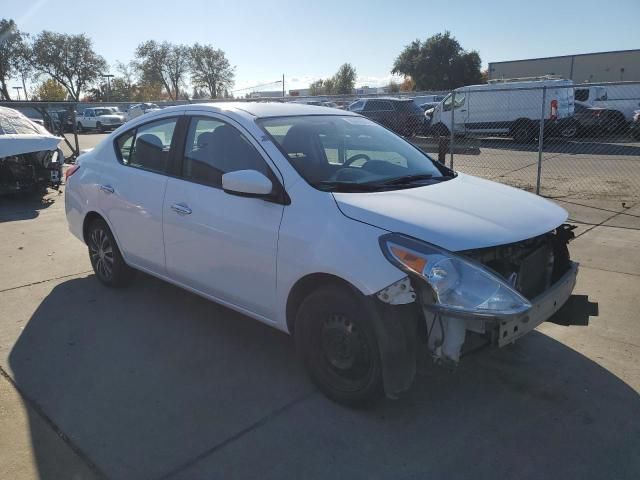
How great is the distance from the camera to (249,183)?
3.25 m

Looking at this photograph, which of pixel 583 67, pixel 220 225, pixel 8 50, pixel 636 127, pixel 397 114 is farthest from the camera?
pixel 8 50

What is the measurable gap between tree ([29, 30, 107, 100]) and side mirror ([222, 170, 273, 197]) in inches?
2751

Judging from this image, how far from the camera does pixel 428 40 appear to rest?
69.2 meters

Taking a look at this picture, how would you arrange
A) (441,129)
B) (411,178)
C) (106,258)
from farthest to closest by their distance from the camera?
(441,129), (106,258), (411,178)

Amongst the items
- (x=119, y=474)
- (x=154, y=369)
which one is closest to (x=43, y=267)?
(x=154, y=369)

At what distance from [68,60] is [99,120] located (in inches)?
1444

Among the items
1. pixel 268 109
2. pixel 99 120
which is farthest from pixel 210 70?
pixel 268 109

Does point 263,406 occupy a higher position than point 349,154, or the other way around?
point 349,154

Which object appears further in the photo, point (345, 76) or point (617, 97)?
point (345, 76)

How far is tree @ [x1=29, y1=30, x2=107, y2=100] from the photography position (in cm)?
6250

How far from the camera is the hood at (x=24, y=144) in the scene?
359 inches

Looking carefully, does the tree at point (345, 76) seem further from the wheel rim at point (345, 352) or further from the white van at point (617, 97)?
the wheel rim at point (345, 352)

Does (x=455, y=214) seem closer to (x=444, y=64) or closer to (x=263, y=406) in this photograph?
(x=263, y=406)

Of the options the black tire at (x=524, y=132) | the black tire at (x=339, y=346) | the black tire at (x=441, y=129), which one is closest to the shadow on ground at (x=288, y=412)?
the black tire at (x=339, y=346)
